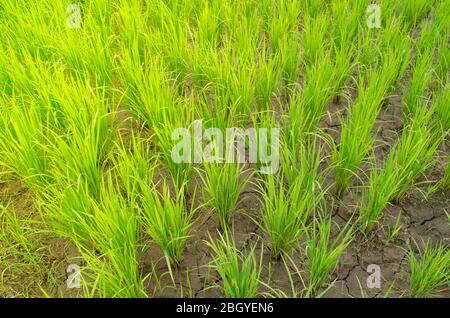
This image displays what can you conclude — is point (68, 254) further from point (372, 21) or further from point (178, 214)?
point (372, 21)

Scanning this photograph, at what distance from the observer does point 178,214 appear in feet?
4.57

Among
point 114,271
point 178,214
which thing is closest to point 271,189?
point 178,214

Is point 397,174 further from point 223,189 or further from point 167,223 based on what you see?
point 167,223

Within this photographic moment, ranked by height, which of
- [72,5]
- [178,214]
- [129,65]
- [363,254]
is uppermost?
[72,5]

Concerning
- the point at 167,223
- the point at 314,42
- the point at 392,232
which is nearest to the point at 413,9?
the point at 314,42

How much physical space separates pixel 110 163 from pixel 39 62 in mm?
527

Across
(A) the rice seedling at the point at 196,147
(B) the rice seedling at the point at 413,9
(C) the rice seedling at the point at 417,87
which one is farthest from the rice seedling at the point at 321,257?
(B) the rice seedling at the point at 413,9

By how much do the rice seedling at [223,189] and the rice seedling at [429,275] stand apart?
61cm

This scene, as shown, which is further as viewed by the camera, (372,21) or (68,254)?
(372,21)

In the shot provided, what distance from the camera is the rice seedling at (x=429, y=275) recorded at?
1.31 meters

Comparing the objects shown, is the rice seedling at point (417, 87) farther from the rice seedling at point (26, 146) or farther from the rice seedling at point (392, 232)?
the rice seedling at point (26, 146)

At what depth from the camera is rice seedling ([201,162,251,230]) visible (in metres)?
1.46

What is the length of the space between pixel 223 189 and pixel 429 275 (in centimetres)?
70

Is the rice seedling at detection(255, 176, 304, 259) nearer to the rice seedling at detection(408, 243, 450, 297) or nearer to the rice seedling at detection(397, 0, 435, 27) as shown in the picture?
the rice seedling at detection(408, 243, 450, 297)
